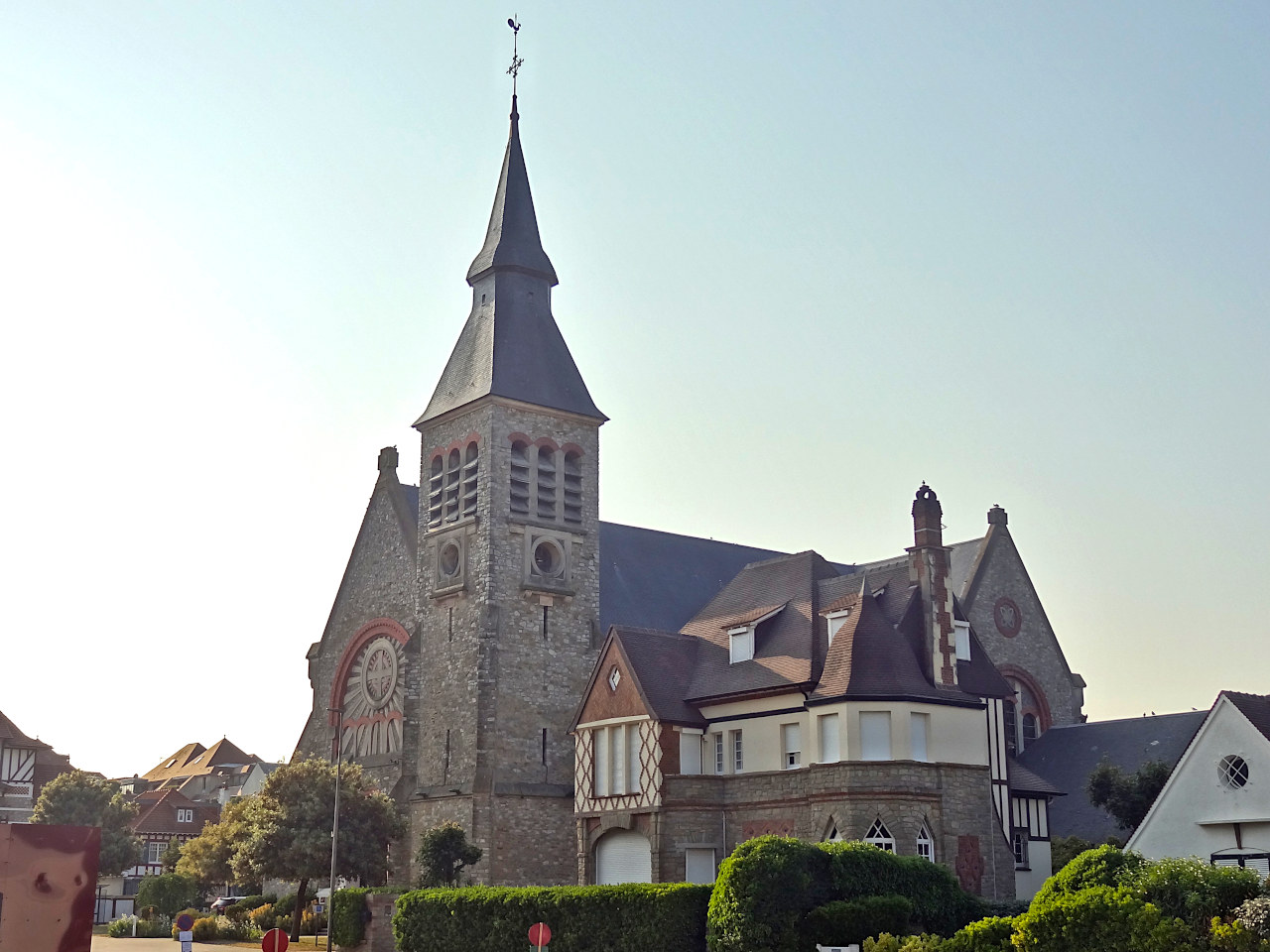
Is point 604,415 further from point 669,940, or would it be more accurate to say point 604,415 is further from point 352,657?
point 669,940

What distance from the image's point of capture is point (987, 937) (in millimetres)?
22500

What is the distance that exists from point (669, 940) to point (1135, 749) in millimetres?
22144

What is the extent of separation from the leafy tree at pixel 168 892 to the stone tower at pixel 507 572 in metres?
16.8

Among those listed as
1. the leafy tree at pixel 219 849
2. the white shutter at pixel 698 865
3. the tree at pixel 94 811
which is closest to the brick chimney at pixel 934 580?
the white shutter at pixel 698 865

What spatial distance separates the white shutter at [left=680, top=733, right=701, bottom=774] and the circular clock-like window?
14.8m

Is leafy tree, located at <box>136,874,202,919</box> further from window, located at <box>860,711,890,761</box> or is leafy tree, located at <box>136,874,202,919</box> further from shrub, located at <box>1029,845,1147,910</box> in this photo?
shrub, located at <box>1029,845,1147,910</box>

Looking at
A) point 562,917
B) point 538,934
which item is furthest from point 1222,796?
point 562,917

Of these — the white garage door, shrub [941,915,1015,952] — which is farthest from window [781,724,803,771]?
shrub [941,915,1015,952]

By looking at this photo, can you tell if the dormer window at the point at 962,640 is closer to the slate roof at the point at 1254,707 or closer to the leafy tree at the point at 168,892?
the slate roof at the point at 1254,707

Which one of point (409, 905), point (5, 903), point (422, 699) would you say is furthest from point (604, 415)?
point (5, 903)

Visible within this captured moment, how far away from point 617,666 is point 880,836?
31.0ft

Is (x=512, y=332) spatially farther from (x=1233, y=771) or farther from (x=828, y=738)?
(x=1233, y=771)

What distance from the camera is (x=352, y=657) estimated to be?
51.4 metres

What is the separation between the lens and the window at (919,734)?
35219 millimetres
